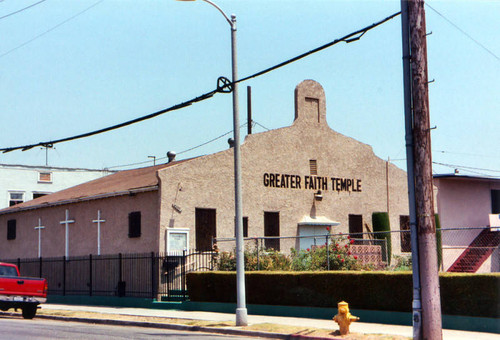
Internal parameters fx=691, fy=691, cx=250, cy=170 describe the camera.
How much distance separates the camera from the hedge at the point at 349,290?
16406 mm

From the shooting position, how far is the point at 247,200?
29.2 metres

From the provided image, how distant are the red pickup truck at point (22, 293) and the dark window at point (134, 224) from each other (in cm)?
571

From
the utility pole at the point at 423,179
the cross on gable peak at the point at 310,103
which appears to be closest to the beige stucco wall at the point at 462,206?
the cross on gable peak at the point at 310,103

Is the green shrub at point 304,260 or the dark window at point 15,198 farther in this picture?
the dark window at point 15,198

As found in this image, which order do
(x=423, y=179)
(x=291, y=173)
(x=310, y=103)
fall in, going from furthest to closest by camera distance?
(x=310, y=103)
(x=291, y=173)
(x=423, y=179)

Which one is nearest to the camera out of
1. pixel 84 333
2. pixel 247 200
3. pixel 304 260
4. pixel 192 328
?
pixel 84 333

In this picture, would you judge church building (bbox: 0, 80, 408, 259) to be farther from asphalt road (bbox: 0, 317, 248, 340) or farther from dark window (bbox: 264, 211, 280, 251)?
asphalt road (bbox: 0, 317, 248, 340)

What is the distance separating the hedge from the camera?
16.4 metres

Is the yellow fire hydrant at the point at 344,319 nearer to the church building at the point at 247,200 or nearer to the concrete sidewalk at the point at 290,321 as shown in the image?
the concrete sidewalk at the point at 290,321

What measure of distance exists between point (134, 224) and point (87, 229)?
3.77 meters

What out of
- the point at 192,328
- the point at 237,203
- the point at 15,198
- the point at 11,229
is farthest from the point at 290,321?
the point at 15,198

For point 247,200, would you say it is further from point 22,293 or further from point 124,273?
point 22,293

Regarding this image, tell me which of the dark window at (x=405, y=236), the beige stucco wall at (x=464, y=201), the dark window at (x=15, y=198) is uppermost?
the dark window at (x=15, y=198)

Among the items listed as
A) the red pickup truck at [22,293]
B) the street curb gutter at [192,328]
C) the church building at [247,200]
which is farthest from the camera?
the church building at [247,200]
